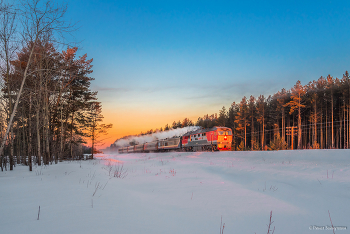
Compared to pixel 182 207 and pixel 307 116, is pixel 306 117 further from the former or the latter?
pixel 182 207

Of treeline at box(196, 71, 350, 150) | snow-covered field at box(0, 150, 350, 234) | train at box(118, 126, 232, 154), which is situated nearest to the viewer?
snow-covered field at box(0, 150, 350, 234)

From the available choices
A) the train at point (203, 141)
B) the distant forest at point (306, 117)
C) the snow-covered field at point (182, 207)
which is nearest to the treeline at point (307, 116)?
the distant forest at point (306, 117)

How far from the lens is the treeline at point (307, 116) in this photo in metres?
36.5

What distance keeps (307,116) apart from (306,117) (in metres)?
3.79

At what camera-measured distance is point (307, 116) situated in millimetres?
42531

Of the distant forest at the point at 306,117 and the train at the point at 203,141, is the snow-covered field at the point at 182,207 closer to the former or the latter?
the train at the point at 203,141

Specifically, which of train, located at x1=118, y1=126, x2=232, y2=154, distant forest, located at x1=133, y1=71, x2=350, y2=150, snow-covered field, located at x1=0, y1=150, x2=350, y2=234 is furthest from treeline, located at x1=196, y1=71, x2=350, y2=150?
snow-covered field, located at x1=0, y1=150, x2=350, y2=234

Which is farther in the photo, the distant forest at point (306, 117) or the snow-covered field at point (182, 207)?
the distant forest at point (306, 117)

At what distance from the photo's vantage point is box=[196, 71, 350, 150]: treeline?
36531 millimetres

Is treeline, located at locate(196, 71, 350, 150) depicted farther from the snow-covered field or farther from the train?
the snow-covered field

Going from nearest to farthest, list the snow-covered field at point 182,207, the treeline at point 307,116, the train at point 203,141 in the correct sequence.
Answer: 1. the snow-covered field at point 182,207
2. the train at point 203,141
3. the treeline at point 307,116

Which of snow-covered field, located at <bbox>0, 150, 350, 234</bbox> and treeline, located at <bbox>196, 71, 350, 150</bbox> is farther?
treeline, located at <bbox>196, 71, 350, 150</bbox>

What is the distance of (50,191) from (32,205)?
1.29 meters

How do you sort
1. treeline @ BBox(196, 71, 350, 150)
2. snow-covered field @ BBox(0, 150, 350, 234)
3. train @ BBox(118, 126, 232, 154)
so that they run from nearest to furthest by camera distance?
snow-covered field @ BBox(0, 150, 350, 234) < train @ BBox(118, 126, 232, 154) < treeline @ BBox(196, 71, 350, 150)
